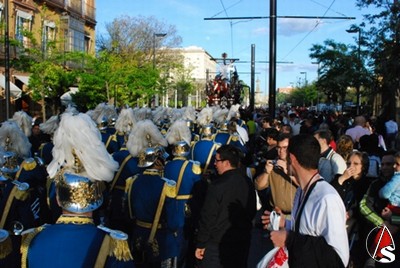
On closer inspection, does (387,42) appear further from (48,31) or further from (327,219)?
(48,31)

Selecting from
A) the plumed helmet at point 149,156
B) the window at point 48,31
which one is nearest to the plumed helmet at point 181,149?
the plumed helmet at point 149,156

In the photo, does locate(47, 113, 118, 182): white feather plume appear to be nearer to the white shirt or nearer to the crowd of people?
the crowd of people

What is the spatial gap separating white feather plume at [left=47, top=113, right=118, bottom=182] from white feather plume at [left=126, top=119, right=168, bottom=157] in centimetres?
302

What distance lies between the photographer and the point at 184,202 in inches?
257

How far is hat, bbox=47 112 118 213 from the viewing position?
3.08m

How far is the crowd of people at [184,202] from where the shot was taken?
117 inches

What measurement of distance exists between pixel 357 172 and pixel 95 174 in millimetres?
3393

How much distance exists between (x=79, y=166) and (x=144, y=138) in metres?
3.29

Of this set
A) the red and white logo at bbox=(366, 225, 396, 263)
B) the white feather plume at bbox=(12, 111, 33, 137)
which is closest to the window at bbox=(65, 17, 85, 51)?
the white feather plume at bbox=(12, 111, 33, 137)

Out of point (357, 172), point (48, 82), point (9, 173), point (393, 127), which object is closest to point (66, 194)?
point (9, 173)

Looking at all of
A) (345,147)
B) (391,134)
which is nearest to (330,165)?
(345,147)

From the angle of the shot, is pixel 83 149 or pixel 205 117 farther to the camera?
pixel 205 117

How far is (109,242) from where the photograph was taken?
3.02 meters

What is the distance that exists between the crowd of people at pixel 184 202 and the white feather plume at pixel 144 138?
0.05 feet
